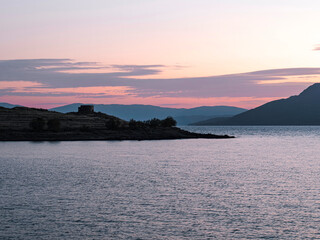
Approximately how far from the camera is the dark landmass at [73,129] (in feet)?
511

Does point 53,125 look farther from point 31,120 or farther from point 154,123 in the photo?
point 154,123

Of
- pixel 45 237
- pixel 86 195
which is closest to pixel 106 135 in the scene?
pixel 86 195

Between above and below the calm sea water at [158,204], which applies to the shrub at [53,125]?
above

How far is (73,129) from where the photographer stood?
170m

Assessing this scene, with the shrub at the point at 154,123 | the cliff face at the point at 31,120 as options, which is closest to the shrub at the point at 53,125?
the cliff face at the point at 31,120

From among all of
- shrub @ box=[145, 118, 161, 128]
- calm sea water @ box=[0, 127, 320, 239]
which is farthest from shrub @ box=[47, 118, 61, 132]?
calm sea water @ box=[0, 127, 320, 239]

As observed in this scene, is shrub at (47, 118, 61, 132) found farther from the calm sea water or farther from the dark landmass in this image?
the calm sea water

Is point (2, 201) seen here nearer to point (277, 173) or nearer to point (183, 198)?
point (183, 198)

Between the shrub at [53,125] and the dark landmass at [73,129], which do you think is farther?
the shrub at [53,125]

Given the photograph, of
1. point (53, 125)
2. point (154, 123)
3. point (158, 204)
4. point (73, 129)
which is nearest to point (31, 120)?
point (53, 125)

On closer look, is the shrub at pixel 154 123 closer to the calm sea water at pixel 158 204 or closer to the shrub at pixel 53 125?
the shrub at pixel 53 125

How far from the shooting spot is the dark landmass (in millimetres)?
155625

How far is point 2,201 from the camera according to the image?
37250 millimetres

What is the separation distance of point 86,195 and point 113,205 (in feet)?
17.8
